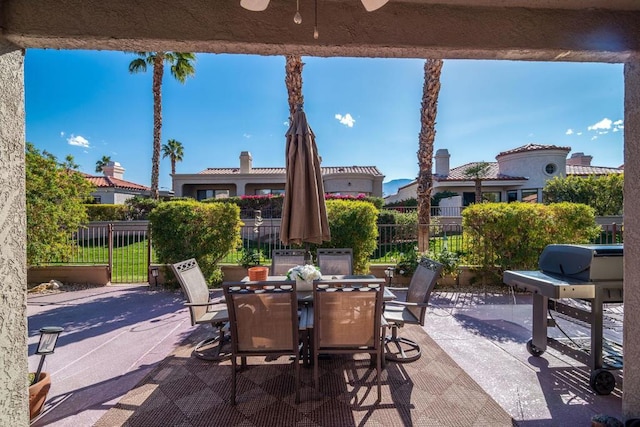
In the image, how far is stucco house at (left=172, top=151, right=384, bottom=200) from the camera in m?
22.7

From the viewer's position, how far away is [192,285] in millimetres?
3859

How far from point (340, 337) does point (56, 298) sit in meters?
6.93

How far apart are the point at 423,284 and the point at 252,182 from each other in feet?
70.7

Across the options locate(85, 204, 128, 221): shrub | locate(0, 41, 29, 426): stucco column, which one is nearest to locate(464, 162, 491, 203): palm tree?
locate(0, 41, 29, 426): stucco column

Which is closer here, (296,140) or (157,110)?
(296,140)

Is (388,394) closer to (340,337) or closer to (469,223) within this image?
(340,337)

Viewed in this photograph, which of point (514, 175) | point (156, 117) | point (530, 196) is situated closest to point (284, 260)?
point (156, 117)

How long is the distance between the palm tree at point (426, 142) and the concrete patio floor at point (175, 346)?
2013 millimetres

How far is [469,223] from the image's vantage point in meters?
7.12

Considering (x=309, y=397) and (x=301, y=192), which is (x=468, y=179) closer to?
(x=301, y=192)

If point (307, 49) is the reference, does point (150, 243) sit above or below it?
below

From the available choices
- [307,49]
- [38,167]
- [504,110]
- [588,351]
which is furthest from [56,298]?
[504,110]

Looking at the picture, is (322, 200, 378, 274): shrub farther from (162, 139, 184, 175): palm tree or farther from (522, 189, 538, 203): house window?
(162, 139, 184, 175): palm tree

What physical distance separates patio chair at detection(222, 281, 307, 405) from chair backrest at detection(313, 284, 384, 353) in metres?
0.24
